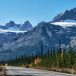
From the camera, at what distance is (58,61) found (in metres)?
141

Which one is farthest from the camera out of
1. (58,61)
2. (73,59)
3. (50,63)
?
(50,63)

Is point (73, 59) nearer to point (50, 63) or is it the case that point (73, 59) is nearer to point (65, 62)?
point (65, 62)

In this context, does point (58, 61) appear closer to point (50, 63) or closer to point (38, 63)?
point (50, 63)

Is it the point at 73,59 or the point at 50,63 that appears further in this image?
the point at 50,63

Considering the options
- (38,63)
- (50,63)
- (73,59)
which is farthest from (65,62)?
(38,63)

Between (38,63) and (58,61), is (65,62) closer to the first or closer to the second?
→ (58,61)

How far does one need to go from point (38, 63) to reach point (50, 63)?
104ft

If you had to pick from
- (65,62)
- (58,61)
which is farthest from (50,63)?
(65,62)

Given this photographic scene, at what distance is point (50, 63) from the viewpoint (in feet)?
509

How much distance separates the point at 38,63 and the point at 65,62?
56.3 meters

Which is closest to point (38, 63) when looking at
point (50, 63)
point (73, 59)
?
point (50, 63)

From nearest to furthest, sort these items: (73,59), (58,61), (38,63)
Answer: (73,59) → (58,61) → (38,63)

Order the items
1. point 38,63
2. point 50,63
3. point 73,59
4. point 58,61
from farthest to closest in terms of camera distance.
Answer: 1. point 38,63
2. point 50,63
3. point 58,61
4. point 73,59

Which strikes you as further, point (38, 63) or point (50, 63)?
point (38, 63)
